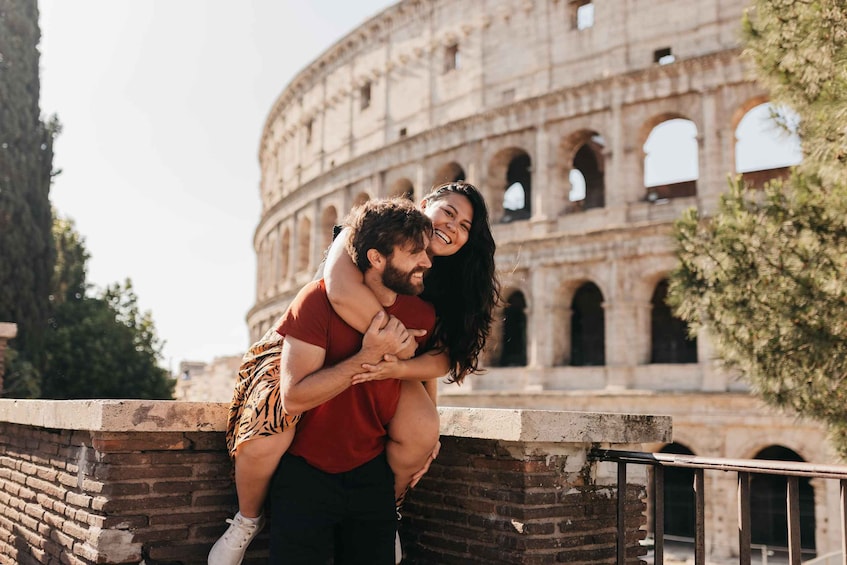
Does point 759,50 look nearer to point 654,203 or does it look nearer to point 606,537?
point 606,537

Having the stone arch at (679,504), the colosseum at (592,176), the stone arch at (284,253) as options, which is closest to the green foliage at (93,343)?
the stone arch at (284,253)

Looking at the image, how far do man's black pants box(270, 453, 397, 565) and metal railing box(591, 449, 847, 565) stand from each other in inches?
41.7

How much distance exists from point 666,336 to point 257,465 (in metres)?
19.0

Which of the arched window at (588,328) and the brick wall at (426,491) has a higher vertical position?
the arched window at (588,328)

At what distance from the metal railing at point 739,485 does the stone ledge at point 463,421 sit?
6.6 inches

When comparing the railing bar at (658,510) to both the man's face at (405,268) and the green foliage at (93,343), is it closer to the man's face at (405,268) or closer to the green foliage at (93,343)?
the man's face at (405,268)

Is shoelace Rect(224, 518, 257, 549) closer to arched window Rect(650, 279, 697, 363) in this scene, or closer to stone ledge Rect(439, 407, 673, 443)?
stone ledge Rect(439, 407, 673, 443)

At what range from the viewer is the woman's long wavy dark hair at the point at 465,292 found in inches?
133

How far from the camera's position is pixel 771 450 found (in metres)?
18.7

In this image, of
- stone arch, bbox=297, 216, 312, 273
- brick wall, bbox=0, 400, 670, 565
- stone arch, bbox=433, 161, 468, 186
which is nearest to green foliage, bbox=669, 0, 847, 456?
brick wall, bbox=0, 400, 670, 565

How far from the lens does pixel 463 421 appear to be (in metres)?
3.92

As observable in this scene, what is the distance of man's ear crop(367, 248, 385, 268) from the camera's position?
2.97 meters

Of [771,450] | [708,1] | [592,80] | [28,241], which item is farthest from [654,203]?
[28,241]

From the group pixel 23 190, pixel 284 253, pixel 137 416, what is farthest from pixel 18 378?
pixel 137 416
